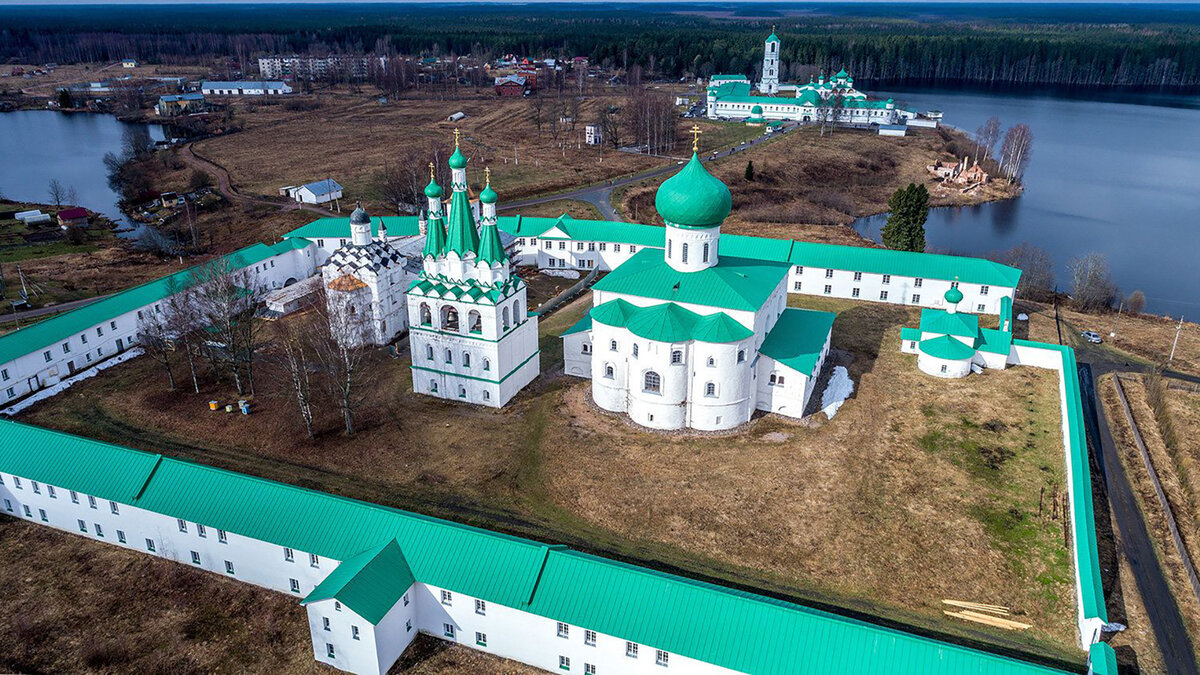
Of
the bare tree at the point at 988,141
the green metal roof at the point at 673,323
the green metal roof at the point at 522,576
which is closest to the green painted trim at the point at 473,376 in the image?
the green metal roof at the point at 673,323

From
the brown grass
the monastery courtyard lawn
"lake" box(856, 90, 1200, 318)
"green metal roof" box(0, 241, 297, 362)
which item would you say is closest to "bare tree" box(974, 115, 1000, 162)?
"lake" box(856, 90, 1200, 318)

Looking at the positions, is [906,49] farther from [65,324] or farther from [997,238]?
[65,324]

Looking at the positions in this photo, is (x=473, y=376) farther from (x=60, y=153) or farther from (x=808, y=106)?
(x=60, y=153)

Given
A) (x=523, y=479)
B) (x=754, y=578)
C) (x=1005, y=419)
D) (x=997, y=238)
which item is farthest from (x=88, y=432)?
(x=997, y=238)

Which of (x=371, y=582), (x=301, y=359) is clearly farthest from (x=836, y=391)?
(x=301, y=359)

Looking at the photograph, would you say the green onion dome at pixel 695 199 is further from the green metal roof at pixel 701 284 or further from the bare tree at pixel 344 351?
the bare tree at pixel 344 351

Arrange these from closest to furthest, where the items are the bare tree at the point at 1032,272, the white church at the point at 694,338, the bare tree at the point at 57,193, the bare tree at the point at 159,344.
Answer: the white church at the point at 694,338 → the bare tree at the point at 159,344 → the bare tree at the point at 1032,272 → the bare tree at the point at 57,193
